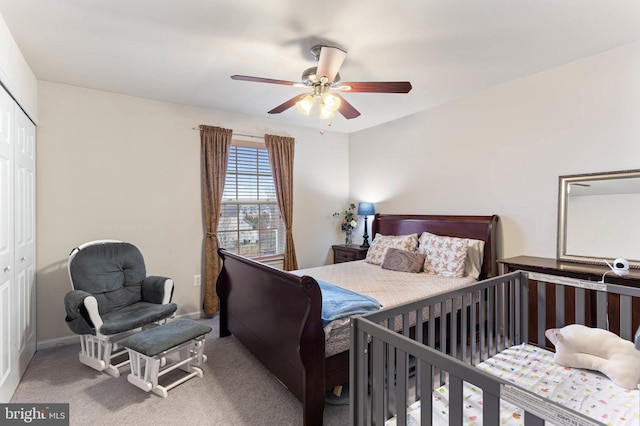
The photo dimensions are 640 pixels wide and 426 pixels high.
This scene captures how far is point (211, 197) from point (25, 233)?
5.53 ft

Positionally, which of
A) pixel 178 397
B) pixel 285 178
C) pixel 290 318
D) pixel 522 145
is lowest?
pixel 178 397

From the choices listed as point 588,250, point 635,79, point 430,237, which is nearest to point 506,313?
point 588,250

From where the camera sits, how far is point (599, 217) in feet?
8.49

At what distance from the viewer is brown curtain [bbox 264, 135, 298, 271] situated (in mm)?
4238

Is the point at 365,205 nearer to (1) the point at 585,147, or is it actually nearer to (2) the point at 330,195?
(2) the point at 330,195

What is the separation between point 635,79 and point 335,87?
232cm

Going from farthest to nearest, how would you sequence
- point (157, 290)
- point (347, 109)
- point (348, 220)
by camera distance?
point (348, 220), point (157, 290), point (347, 109)

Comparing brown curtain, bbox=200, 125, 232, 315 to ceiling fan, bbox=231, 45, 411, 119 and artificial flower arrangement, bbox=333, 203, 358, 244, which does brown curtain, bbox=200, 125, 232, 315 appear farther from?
artificial flower arrangement, bbox=333, 203, 358, 244

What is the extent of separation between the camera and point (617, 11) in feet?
6.38

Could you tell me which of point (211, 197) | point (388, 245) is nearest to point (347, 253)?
point (388, 245)

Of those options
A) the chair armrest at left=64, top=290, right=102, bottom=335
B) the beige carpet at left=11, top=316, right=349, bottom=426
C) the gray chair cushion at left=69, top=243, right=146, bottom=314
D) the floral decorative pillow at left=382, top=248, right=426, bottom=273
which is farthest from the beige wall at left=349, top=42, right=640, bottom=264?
the chair armrest at left=64, top=290, right=102, bottom=335

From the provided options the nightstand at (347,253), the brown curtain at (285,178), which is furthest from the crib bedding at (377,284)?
the brown curtain at (285,178)

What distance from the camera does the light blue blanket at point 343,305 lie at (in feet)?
6.50

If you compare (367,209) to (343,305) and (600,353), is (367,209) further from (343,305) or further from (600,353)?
(600,353)
